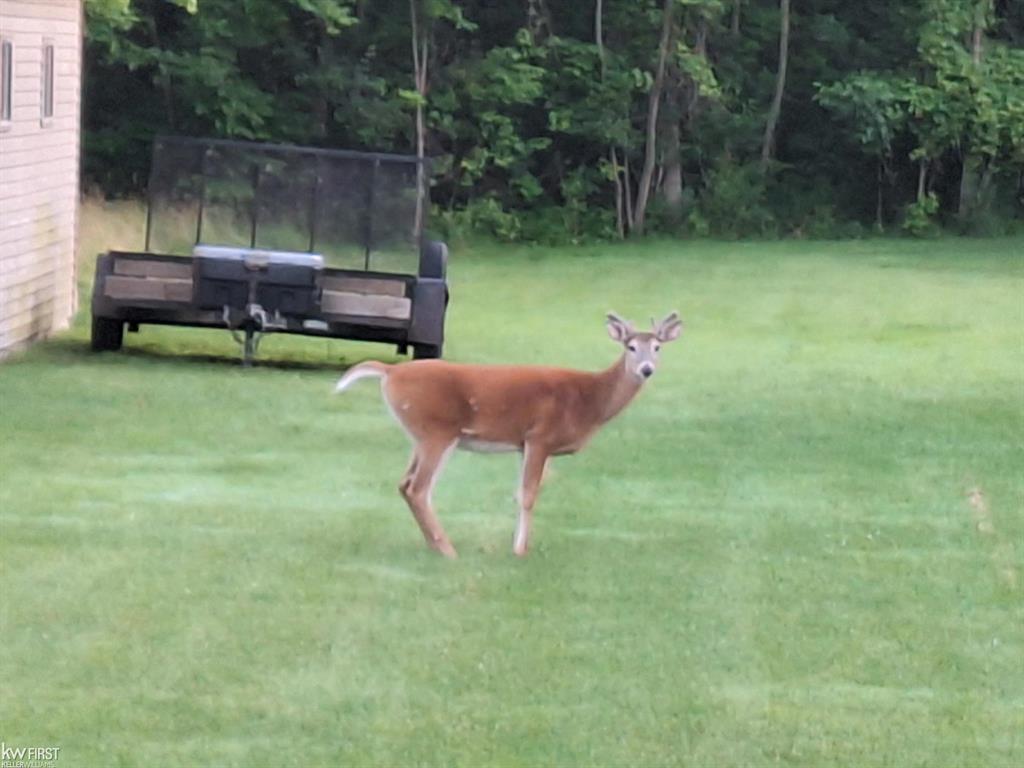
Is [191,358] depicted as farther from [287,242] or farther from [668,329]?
[668,329]

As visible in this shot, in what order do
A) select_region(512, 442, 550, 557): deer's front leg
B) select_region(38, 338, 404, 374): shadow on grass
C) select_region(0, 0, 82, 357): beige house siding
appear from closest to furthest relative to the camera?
select_region(512, 442, 550, 557): deer's front leg, select_region(38, 338, 404, 374): shadow on grass, select_region(0, 0, 82, 357): beige house siding

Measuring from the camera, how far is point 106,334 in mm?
18875

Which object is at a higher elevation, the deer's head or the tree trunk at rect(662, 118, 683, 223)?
the deer's head

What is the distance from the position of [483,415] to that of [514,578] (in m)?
0.87

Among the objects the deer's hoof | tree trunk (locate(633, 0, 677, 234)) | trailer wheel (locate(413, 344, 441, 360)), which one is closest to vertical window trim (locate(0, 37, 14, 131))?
trailer wheel (locate(413, 344, 441, 360))

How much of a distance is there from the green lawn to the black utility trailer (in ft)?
1.71

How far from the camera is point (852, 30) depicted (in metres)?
43.7

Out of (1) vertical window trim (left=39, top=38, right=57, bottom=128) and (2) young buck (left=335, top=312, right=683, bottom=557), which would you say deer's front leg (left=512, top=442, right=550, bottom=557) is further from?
(1) vertical window trim (left=39, top=38, right=57, bottom=128)

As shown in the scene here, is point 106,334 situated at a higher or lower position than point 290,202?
lower

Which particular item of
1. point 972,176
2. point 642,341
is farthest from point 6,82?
point 972,176

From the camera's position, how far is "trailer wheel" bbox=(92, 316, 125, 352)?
1867cm

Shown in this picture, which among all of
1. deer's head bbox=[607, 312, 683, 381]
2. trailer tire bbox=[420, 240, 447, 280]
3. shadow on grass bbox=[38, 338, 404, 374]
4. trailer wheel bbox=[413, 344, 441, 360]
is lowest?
shadow on grass bbox=[38, 338, 404, 374]

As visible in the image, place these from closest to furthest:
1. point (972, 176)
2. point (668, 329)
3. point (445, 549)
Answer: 1. point (445, 549)
2. point (668, 329)
3. point (972, 176)

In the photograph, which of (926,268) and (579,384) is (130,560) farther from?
(926,268)
